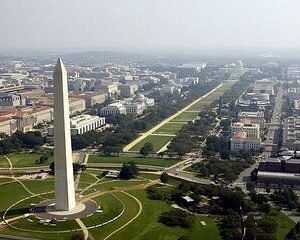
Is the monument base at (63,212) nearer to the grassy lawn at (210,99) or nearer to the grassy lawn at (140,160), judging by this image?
the grassy lawn at (140,160)

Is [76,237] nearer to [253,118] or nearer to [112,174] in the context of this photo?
[112,174]

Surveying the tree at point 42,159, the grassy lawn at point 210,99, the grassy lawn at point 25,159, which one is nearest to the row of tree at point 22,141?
the grassy lawn at point 25,159

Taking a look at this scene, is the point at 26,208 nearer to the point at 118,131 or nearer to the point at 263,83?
the point at 118,131

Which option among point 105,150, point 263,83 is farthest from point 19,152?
point 263,83

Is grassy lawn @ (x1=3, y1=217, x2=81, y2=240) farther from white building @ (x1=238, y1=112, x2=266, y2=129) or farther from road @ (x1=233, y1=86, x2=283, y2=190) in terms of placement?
white building @ (x1=238, y1=112, x2=266, y2=129)

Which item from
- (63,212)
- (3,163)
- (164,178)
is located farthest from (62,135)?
(3,163)
